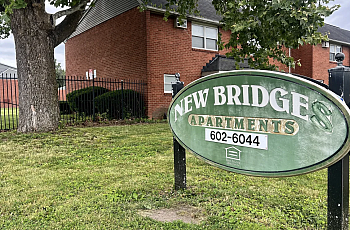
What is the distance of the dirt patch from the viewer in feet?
9.52

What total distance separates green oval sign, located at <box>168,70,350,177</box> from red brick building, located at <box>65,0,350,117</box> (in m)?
9.85

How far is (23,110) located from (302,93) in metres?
8.02

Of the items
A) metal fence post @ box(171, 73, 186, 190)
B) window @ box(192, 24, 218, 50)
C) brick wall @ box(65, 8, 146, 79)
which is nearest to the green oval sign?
metal fence post @ box(171, 73, 186, 190)

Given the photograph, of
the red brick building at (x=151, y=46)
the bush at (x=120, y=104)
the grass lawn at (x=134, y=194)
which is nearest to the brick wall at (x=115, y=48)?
the red brick building at (x=151, y=46)

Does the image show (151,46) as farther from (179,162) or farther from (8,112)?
(179,162)

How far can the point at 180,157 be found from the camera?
11.9 ft

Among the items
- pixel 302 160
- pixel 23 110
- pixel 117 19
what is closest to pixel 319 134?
pixel 302 160

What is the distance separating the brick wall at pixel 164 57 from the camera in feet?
44.1

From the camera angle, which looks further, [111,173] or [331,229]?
[111,173]

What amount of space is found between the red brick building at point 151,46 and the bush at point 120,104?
491 mm

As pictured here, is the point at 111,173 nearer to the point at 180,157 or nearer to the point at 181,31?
the point at 180,157

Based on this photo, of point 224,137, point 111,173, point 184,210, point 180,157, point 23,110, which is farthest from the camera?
point 23,110

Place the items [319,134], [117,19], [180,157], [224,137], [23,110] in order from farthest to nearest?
[117,19] < [23,110] < [180,157] < [224,137] < [319,134]

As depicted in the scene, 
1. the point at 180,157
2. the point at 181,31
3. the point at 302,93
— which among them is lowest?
the point at 180,157
